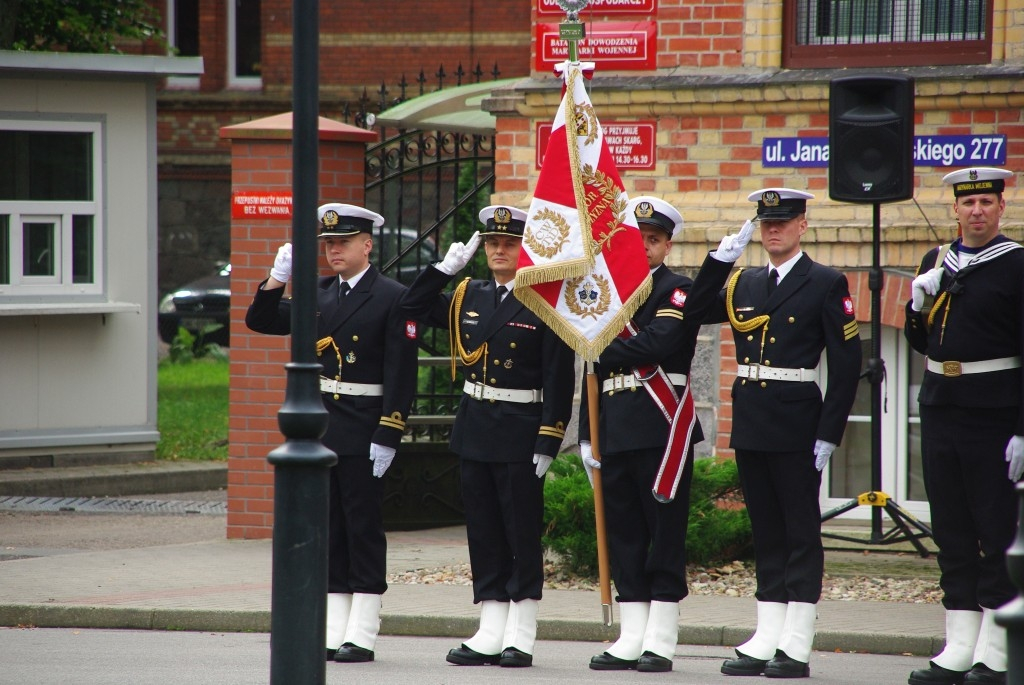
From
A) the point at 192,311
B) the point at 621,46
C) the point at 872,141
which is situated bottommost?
the point at 192,311

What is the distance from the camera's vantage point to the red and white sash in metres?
6.88

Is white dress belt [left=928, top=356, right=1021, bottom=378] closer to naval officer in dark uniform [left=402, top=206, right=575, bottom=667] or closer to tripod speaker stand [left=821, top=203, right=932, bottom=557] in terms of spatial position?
naval officer in dark uniform [left=402, top=206, right=575, bottom=667]

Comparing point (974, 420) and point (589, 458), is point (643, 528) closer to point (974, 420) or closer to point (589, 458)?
point (589, 458)

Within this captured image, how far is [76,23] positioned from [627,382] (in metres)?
12.5

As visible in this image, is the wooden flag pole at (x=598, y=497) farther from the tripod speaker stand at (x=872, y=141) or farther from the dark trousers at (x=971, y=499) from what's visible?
the tripod speaker stand at (x=872, y=141)

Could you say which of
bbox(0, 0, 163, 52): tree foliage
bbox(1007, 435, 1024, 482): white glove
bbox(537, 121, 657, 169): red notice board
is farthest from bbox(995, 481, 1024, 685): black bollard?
bbox(0, 0, 163, 52): tree foliage

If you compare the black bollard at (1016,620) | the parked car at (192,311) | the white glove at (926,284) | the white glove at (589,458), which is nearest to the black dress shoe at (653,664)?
the white glove at (589,458)

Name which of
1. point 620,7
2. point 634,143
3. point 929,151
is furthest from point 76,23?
point 929,151

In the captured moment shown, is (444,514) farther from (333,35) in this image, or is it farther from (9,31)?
(333,35)

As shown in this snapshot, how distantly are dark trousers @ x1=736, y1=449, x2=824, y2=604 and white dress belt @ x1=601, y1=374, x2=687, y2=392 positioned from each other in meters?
0.41

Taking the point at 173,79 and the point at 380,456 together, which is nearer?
the point at 380,456

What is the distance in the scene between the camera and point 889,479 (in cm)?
995

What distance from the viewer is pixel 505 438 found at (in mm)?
7012

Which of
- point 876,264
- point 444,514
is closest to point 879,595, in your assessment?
point 876,264
